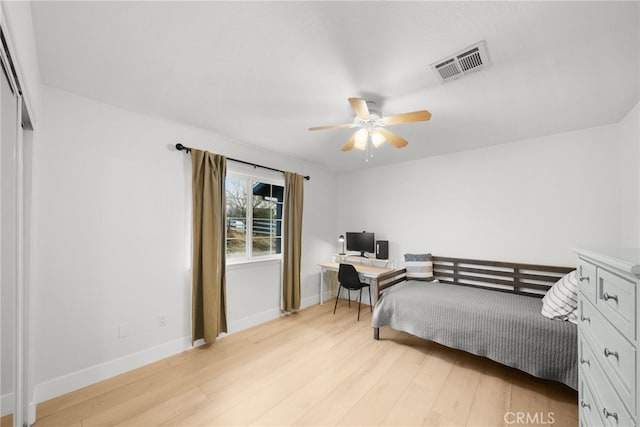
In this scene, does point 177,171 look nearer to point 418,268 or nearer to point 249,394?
point 249,394

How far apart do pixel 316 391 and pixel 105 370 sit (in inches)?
70.7

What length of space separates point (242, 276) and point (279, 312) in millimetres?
835

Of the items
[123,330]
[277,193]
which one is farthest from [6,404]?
[277,193]

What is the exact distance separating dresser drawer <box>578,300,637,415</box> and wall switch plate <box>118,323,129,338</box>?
3139 millimetres

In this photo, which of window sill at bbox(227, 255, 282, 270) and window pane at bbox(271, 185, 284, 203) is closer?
window sill at bbox(227, 255, 282, 270)

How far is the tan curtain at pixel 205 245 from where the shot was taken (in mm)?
2677

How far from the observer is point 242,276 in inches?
128

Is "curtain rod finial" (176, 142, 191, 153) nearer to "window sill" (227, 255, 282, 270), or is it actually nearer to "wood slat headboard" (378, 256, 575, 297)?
"window sill" (227, 255, 282, 270)

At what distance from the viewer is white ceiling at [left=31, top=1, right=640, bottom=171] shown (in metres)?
1.24

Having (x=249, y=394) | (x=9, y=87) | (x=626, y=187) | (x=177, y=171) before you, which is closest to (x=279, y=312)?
(x=249, y=394)

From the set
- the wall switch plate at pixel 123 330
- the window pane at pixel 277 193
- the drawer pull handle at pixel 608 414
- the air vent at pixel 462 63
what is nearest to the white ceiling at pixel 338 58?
the air vent at pixel 462 63

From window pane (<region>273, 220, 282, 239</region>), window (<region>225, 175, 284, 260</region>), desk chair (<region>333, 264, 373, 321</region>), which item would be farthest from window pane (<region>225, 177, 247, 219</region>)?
desk chair (<region>333, 264, 373, 321</region>)

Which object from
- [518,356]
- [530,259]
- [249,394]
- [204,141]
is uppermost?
[204,141]

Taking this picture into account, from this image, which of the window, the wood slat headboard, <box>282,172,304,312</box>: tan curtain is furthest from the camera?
<box>282,172,304,312</box>: tan curtain
